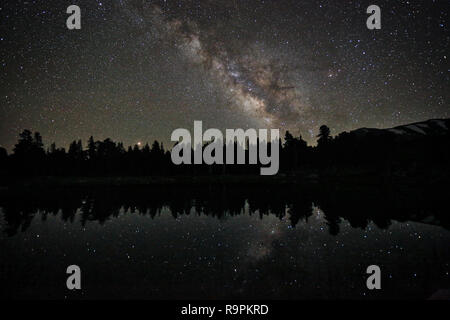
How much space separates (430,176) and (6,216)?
6643 cm

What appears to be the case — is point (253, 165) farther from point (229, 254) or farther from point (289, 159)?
point (229, 254)

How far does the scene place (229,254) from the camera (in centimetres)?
926

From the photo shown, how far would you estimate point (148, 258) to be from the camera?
895 centimetres

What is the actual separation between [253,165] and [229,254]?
76692mm

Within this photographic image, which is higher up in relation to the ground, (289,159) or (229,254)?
(289,159)

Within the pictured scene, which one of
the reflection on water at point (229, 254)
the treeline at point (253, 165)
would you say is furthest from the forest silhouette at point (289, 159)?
the reflection on water at point (229, 254)

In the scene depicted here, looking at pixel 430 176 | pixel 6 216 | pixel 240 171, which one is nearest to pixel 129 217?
pixel 6 216

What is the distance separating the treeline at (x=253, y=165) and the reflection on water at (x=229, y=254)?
53.9 meters

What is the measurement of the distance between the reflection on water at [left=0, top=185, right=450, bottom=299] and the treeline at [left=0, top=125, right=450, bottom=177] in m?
53.9

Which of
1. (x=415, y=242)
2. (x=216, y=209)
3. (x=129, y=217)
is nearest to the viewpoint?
(x=415, y=242)

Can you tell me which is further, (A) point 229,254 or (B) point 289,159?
(B) point 289,159

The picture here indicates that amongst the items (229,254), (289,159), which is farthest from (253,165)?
(229,254)

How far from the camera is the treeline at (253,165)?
59.6 m
